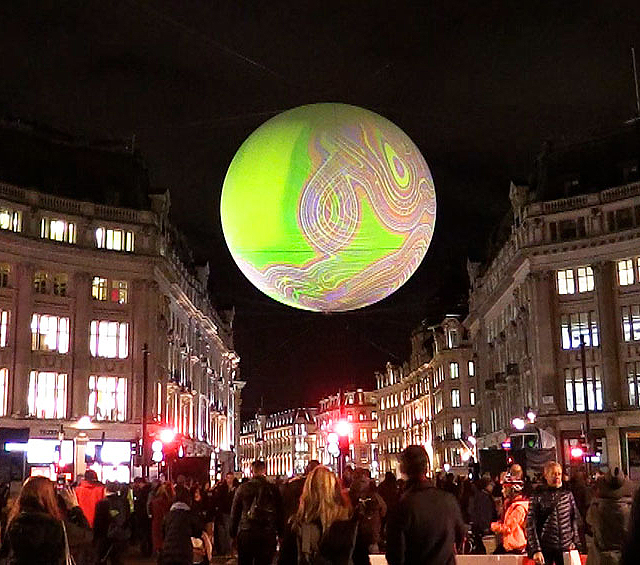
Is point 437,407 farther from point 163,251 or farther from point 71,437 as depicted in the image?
point 71,437

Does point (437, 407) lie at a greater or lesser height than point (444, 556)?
greater

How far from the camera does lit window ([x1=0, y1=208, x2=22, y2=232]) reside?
58.3m

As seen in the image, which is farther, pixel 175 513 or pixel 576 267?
pixel 576 267

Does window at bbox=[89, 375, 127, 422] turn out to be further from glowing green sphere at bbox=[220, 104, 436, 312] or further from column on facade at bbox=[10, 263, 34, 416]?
glowing green sphere at bbox=[220, 104, 436, 312]

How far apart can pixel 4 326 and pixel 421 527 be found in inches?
2154

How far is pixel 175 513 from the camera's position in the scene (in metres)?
11.8

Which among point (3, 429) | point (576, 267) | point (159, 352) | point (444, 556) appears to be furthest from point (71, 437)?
point (444, 556)

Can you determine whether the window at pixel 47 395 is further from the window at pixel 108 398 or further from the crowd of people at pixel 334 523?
the crowd of people at pixel 334 523

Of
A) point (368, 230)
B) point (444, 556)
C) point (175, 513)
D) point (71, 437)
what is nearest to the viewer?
point (444, 556)

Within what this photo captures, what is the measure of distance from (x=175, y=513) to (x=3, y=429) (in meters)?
47.9

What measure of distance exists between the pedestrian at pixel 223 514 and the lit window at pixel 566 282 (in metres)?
47.5

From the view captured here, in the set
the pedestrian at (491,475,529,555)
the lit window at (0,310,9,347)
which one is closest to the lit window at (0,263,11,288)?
the lit window at (0,310,9,347)

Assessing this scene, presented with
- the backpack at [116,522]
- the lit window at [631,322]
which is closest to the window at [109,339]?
the lit window at [631,322]

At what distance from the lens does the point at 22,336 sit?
192 ft
